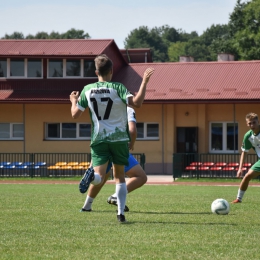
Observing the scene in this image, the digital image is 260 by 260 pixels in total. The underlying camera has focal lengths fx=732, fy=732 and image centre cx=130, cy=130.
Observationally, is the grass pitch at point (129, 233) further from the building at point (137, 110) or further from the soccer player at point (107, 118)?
the building at point (137, 110)

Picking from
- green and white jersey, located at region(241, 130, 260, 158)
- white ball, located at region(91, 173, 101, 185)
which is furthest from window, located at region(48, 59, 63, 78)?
white ball, located at region(91, 173, 101, 185)

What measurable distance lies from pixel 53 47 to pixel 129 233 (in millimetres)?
32934

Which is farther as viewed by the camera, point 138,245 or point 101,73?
point 101,73

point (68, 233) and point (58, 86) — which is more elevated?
point (58, 86)

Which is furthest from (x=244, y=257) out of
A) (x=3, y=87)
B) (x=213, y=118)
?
(x=3, y=87)

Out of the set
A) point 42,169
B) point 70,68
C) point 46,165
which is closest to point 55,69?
point 70,68

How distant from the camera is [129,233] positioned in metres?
8.95

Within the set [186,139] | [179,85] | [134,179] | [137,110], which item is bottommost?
[134,179]

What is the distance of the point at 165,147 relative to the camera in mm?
39062

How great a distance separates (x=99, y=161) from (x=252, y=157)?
24527 mm

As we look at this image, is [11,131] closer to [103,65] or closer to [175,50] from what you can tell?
[103,65]

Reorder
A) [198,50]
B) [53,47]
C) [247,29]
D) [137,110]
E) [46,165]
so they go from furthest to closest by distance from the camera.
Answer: [198,50]
[247,29]
[53,47]
[137,110]
[46,165]

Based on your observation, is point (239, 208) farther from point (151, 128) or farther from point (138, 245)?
point (151, 128)

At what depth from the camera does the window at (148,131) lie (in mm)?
39438
